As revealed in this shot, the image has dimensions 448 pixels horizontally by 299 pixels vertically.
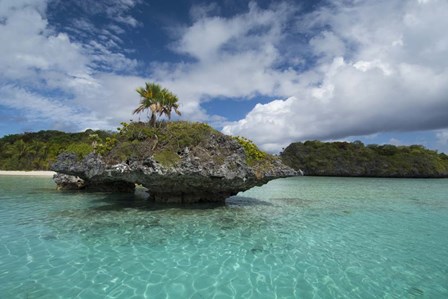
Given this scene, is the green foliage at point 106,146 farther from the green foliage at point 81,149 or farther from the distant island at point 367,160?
the distant island at point 367,160

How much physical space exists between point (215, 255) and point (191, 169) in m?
6.78

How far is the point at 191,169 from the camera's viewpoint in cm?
1497

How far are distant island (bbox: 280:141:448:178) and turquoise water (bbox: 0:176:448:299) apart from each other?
240ft

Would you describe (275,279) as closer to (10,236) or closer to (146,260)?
(146,260)

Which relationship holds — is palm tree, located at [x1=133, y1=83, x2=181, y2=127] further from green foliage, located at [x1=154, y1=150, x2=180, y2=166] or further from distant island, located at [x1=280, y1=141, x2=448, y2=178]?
distant island, located at [x1=280, y1=141, x2=448, y2=178]

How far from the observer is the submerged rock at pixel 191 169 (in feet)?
49.2

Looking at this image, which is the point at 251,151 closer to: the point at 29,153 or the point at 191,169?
the point at 191,169

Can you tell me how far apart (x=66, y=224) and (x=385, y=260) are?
12.6 m

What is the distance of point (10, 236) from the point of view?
10156mm

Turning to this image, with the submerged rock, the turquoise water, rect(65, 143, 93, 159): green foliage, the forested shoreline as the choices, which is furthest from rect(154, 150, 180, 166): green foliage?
the forested shoreline

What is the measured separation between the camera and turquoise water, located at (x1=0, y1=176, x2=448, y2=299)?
6.58 meters

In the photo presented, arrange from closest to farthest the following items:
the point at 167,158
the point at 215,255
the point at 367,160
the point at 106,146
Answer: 1. the point at 215,255
2. the point at 167,158
3. the point at 106,146
4. the point at 367,160

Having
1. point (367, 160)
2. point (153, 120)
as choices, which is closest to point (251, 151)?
point (153, 120)

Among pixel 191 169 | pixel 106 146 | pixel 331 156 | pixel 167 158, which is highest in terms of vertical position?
pixel 331 156
